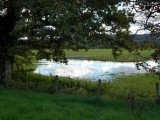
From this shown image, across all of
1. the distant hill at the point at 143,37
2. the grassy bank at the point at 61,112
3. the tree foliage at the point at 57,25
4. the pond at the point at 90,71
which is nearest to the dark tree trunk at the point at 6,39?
the tree foliage at the point at 57,25

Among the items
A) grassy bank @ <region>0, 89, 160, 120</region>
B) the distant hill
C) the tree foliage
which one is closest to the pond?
the tree foliage

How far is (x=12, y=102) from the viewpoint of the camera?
15.0 meters

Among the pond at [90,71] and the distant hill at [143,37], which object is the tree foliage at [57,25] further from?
the pond at [90,71]

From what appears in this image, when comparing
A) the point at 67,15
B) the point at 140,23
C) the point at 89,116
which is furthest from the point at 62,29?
the point at 89,116

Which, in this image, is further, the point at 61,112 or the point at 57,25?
the point at 57,25

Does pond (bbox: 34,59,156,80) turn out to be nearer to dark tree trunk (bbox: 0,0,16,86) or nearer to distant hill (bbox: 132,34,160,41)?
dark tree trunk (bbox: 0,0,16,86)

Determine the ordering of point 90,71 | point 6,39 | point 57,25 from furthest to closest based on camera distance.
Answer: point 90,71 < point 6,39 < point 57,25

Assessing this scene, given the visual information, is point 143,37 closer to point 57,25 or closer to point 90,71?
point 57,25

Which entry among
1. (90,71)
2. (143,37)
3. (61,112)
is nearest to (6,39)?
(143,37)

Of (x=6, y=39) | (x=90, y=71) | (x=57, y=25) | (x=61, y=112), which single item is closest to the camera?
(x=61, y=112)

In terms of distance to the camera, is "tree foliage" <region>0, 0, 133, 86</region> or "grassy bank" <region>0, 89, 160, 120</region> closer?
"grassy bank" <region>0, 89, 160, 120</region>

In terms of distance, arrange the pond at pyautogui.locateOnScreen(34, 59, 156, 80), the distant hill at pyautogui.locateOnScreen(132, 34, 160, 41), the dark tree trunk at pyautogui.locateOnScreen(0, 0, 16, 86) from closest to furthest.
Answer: the distant hill at pyautogui.locateOnScreen(132, 34, 160, 41) → the dark tree trunk at pyautogui.locateOnScreen(0, 0, 16, 86) → the pond at pyautogui.locateOnScreen(34, 59, 156, 80)

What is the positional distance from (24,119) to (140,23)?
10538 millimetres

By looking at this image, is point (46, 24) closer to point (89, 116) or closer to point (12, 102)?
point (12, 102)
